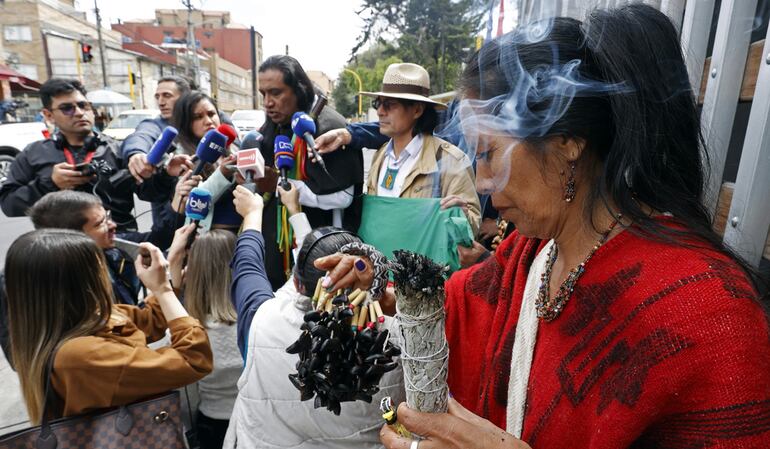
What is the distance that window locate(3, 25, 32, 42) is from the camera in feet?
111

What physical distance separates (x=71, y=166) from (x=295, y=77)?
1.55 meters

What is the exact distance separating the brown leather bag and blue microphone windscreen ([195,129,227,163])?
134 cm

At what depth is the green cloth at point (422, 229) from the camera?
228 cm

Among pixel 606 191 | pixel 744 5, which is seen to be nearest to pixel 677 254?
pixel 606 191

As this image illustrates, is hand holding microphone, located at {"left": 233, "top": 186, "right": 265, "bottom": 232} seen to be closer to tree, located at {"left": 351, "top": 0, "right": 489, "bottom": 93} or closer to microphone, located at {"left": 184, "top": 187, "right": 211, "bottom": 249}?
microphone, located at {"left": 184, "top": 187, "right": 211, "bottom": 249}

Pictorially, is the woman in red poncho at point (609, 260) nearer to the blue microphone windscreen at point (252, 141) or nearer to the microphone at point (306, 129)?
the microphone at point (306, 129)

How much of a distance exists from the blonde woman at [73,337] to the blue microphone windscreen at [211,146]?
0.94 meters

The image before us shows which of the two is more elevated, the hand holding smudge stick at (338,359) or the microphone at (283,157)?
the microphone at (283,157)

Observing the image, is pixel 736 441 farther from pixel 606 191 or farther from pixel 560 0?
pixel 560 0

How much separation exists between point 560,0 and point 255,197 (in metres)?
1.50

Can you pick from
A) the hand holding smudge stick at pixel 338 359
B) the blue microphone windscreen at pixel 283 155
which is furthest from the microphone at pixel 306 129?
the hand holding smudge stick at pixel 338 359

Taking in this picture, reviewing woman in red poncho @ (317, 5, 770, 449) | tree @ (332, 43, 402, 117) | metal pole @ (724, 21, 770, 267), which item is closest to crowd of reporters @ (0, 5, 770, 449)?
woman in red poncho @ (317, 5, 770, 449)

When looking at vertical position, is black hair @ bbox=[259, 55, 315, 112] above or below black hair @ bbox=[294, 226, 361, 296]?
above

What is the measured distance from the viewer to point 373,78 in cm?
3694
